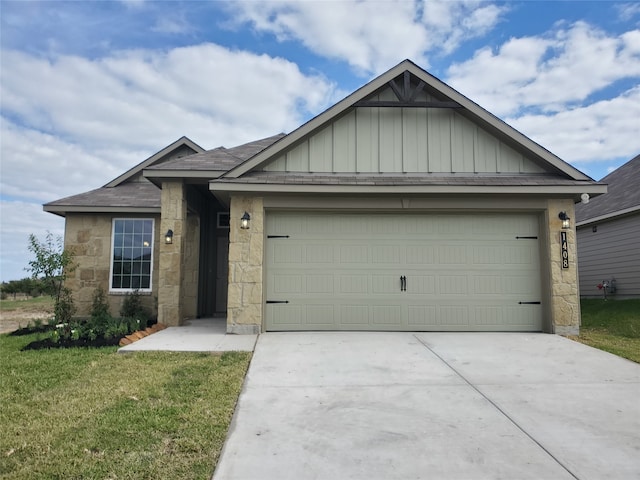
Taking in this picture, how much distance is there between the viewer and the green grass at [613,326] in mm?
6908

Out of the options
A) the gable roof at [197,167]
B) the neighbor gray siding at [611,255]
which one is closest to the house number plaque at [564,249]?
the neighbor gray siding at [611,255]

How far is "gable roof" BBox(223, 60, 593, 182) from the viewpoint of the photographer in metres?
7.89

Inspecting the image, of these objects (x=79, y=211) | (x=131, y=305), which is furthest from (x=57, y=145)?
(x=131, y=305)

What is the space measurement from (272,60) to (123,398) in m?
13.8

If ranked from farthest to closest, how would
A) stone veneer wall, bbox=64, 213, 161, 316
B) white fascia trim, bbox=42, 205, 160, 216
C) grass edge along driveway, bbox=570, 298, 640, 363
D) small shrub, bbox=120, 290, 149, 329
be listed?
1. stone veneer wall, bbox=64, 213, 161, 316
2. white fascia trim, bbox=42, 205, 160, 216
3. small shrub, bbox=120, 290, 149, 329
4. grass edge along driveway, bbox=570, 298, 640, 363

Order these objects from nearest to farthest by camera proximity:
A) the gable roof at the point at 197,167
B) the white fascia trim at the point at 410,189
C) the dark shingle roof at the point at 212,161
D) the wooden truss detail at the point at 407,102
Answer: the white fascia trim at the point at 410,189 < the wooden truss detail at the point at 407,102 < the gable roof at the point at 197,167 < the dark shingle roof at the point at 212,161

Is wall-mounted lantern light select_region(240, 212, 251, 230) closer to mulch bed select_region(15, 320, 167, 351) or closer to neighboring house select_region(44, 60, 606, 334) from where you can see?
neighboring house select_region(44, 60, 606, 334)

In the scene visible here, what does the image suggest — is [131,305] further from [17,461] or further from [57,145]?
[57,145]

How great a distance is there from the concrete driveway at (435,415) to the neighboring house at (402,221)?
150 cm

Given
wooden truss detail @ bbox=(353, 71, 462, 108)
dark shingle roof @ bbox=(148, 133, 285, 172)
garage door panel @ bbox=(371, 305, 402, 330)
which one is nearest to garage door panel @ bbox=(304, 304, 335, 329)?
garage door panel @ bbox=(371, 305, 402, 330)

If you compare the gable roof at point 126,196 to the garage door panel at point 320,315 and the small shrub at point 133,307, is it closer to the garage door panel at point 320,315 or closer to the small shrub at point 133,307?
the small shrub at point 133,307

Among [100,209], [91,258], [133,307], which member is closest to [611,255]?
[133,307]

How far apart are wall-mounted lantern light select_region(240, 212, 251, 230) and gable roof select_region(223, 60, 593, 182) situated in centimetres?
77

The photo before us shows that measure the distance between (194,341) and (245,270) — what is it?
1577 mm
